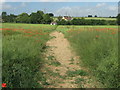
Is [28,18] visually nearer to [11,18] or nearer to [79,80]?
Result: [11,18]

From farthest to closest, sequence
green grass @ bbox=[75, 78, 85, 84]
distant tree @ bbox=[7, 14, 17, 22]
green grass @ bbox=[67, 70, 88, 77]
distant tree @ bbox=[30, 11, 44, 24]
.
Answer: distant tree @ bbox=[7, 14, 17, 22] → distant tree @ bbox=[30, 11, 44, 24] → green grass @ bbox=[67, 70, 88, 77] → green grass @ bbox=[75, 78, 85, 84]

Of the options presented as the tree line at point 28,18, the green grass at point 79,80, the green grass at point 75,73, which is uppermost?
the tree line at point 28,18

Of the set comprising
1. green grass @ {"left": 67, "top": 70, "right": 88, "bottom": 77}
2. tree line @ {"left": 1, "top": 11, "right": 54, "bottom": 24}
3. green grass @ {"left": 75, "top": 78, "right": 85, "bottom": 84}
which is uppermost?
tree line @ {"left": 1, "top": 11, "right": 54, "bottom": 24}

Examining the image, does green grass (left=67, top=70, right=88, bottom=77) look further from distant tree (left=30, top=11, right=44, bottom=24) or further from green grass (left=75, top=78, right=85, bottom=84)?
distant tree (left=30, top=11, right=44, bottom=24)

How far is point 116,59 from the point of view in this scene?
377 centimetres

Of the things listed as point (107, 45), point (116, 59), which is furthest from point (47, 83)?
point (107, 45)

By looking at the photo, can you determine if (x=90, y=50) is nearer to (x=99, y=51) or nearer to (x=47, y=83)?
(x=99, y=51)

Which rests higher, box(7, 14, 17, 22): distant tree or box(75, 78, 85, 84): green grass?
box(7, 14, 17, 22): distant tree

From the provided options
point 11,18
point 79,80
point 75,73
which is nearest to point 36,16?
point 11,18

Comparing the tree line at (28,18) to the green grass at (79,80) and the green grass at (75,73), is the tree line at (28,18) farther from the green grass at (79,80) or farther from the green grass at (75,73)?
the green grass at (79,80)

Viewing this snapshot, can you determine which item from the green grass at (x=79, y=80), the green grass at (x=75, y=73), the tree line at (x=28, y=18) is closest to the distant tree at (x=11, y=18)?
the tree line at (x=28, y=18)

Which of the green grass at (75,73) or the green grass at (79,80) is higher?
the green grass at (75,73)

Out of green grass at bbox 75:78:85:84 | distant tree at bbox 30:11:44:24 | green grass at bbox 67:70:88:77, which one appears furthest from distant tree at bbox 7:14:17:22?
green grass at bbox 75:78:85:84

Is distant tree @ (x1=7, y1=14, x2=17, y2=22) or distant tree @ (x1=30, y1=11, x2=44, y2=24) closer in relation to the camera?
distant tree @ (x1=30, y1=11, x2=44, y2=24)
